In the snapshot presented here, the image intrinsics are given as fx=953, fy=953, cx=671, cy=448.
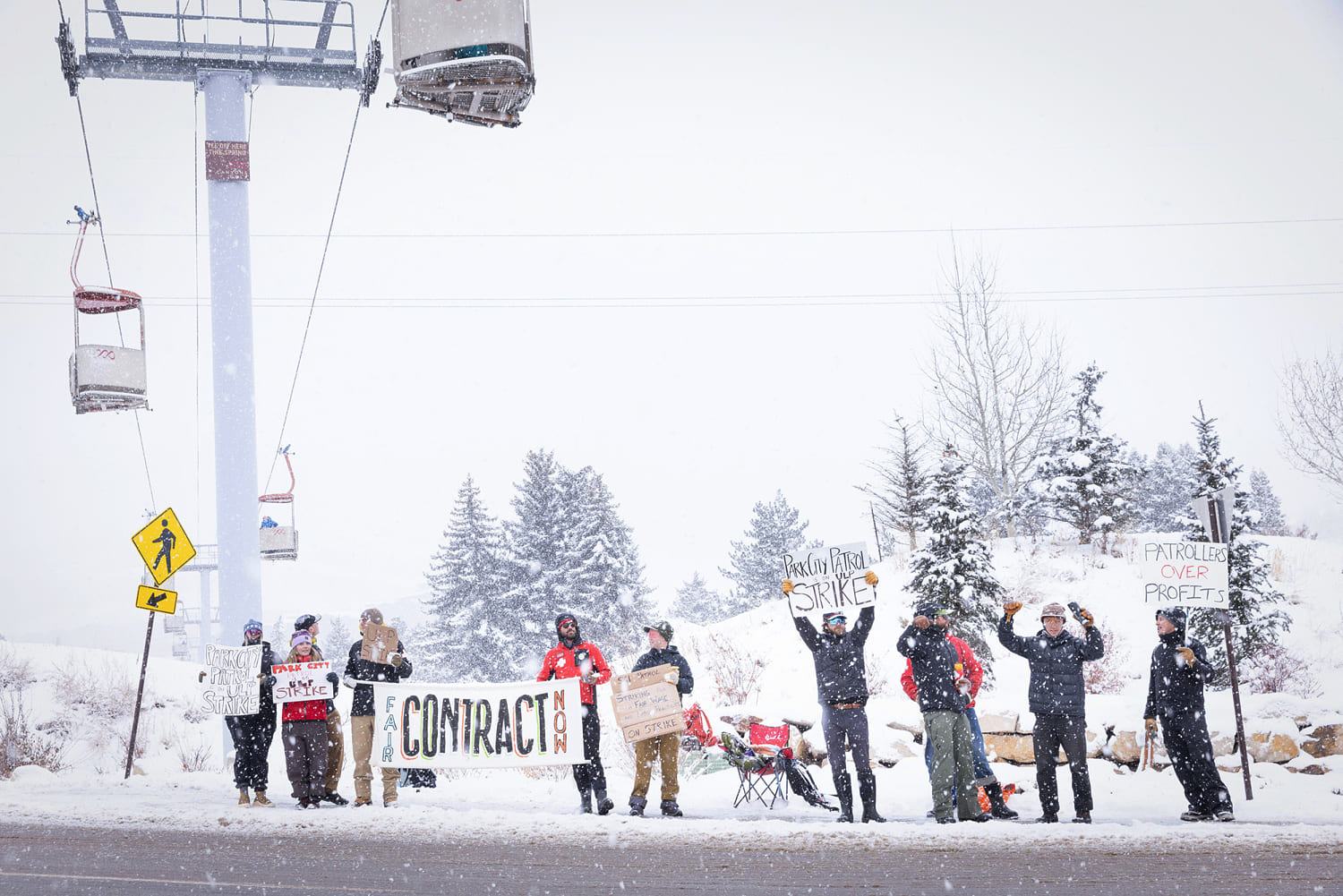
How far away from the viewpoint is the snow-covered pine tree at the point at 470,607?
4594 cm

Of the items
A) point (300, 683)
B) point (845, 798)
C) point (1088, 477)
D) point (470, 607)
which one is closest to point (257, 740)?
point (300, 683)

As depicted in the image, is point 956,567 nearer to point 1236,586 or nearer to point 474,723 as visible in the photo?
point 1236,586

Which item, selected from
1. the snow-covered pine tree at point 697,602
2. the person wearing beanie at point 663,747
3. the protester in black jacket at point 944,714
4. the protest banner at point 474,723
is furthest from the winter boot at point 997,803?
the snow-covered pine tree at point 697,602

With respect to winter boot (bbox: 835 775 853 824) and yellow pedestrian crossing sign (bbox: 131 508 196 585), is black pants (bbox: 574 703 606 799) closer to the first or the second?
winter boot (bbox: 835 775 853 824)

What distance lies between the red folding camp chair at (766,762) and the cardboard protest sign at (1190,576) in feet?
14.0

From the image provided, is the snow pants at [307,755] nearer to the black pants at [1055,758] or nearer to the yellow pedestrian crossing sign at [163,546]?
the yellow pedestrian crossing sign at [163,546]

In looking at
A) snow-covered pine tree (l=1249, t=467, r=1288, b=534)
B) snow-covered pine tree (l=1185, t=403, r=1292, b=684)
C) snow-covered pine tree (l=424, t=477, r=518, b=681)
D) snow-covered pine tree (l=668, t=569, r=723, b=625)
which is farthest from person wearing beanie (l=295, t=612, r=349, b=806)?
snow-covered pine tree (l=668, t=569, r=723, b=625)

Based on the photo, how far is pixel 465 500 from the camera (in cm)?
5066

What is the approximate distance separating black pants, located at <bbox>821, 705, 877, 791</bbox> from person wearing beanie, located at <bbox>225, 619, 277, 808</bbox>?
661 centimetres

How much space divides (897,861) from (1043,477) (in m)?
23.3

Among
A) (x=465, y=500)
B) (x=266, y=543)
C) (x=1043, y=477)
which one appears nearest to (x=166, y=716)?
(x=266, y=543)

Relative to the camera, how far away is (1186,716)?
30.5 feet

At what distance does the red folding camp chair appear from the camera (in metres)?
10.6

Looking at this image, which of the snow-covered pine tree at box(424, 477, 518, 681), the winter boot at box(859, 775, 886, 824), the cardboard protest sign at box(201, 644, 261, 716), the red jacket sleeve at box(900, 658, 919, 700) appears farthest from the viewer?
the snow-covered pine tree at box(424, 477, 518, 681)
